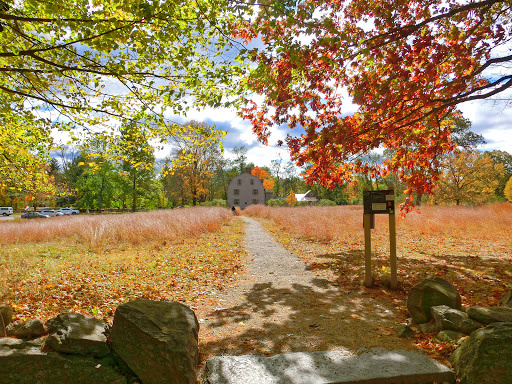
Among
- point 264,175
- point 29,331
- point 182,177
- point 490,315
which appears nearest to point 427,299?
point 490,315

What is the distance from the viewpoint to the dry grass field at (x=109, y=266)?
5.02 metres

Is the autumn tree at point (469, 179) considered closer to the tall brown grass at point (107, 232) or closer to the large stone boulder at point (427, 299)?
the tall brown grass at point (107, 232)

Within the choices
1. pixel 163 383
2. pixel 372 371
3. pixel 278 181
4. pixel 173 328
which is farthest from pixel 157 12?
pixel 278 181

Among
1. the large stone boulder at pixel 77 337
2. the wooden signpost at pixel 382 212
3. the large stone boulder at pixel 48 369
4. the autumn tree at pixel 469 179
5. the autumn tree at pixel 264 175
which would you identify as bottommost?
the large stone boulder at pixel 48 369

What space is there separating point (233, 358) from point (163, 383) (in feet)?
2.47

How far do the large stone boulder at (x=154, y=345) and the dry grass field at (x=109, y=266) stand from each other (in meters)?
1.88

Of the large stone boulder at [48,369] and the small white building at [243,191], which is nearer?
the large stone boulder at [48,369]

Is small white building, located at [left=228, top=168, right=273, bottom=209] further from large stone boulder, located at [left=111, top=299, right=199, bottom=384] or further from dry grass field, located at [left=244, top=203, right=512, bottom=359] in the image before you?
large stone boulder, located at [left=111, top=299, right=199, bottom=384]

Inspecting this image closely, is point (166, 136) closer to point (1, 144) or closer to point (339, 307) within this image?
point (1, 144)

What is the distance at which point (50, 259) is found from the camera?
8.39 m

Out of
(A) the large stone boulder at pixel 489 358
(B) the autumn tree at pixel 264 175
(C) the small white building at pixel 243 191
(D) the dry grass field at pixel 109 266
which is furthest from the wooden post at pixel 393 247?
(B) the autumn tree at pixel 264 175

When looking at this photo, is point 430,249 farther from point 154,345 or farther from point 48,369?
point 48,369

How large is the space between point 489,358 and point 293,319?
93.7 inches

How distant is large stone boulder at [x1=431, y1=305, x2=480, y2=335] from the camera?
3096 mm
